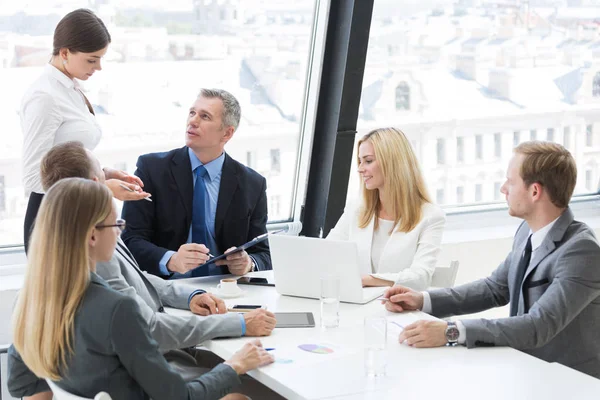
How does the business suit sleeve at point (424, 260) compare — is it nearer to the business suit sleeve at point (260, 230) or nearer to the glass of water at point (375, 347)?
the business suit sleeve at point (260, 230)

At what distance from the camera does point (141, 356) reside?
7.27 feet

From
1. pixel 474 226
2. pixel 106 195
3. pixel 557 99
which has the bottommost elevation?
pixel 474 226

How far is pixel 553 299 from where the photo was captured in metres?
2.77

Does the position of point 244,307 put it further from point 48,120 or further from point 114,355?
point 48,120

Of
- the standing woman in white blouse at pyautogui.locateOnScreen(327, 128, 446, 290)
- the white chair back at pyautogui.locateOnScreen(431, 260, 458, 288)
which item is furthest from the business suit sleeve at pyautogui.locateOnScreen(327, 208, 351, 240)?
the white chair back at pyautogui.locateOnScreen(431, 260, 458, 288)

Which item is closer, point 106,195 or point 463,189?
point 106,195

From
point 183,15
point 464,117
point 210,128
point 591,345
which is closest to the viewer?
point 591,345

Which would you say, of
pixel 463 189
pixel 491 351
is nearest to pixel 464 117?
pixel 463 189

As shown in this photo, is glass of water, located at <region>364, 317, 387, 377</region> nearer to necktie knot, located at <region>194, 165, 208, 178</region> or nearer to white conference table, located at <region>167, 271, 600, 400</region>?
white conference table, located at <region>167, 271, 600, 400</region>

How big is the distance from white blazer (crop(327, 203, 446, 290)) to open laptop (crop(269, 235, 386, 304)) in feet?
0.73

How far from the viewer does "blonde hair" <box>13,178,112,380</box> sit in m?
2.19

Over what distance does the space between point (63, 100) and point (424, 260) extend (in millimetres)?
1679

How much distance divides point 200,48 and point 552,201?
91.9 inches

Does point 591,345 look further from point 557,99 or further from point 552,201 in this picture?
point 557,99
